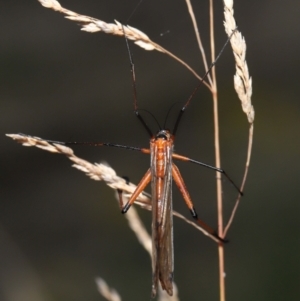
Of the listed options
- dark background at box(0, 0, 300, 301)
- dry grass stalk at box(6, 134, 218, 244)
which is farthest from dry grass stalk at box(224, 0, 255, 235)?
dark background at box(0, 0, 300, 301)

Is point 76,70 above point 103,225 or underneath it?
above

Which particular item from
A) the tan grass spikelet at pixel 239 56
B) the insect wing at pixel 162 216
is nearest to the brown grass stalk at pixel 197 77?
the tan grass spikelet at pixel 239 56

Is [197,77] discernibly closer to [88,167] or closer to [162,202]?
[88,167]

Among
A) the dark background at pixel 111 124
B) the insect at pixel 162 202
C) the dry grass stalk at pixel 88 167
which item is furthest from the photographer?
the dark background at pixel 111 124

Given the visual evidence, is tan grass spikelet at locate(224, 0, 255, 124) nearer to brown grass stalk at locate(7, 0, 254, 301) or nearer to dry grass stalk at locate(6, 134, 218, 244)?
brown grass stalk at locate(7, 0, 254, 301)

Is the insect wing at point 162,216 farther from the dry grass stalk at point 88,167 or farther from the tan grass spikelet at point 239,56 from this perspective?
Answer: the tan grass spikelet at point 239,56

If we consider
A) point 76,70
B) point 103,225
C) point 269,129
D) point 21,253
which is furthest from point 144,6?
point 21,253

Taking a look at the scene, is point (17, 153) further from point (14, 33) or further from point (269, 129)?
point (269, 129)

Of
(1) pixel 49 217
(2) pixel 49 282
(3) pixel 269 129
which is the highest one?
(3) pixel 269 129
